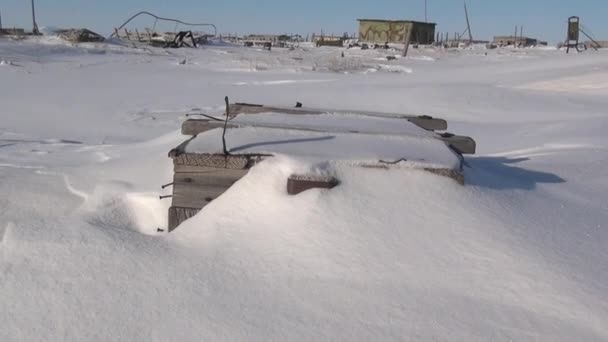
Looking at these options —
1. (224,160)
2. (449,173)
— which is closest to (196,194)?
(224,160)

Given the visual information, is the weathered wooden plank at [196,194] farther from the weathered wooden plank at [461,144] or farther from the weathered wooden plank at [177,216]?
the weathered wooden plank at [461,144]

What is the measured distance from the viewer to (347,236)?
2.49 metres

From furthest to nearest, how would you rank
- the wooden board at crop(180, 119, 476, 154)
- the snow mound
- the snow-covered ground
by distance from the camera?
1. the wooden board at crop(180, 119, 476, 154)
2. the snow mound
3. the snow-covered ground

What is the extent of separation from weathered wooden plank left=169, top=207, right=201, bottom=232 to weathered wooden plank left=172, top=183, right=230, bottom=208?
3 centimetres

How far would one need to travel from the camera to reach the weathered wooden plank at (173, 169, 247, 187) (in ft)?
9.59

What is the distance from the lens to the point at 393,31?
37969mm

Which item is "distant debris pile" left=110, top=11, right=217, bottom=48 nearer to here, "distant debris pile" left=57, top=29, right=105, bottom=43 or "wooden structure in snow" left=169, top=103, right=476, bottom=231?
"distant debris pile" left=57, top=29, right=105, bottom=43

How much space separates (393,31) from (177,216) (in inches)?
1429

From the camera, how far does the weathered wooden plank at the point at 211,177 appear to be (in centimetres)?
292

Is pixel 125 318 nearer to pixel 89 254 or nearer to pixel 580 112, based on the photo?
pixel 89 254

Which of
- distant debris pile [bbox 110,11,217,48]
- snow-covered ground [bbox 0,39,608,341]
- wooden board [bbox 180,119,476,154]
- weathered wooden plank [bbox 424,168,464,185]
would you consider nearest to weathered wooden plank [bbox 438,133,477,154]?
wooden board [bbox 180,119,476,154]

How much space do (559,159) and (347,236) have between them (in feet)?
9.33

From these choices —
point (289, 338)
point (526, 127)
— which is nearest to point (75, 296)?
point (289, 338)

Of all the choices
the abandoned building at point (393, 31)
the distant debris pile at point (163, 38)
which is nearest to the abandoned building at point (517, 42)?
the abandoned building at point (393, 31)
